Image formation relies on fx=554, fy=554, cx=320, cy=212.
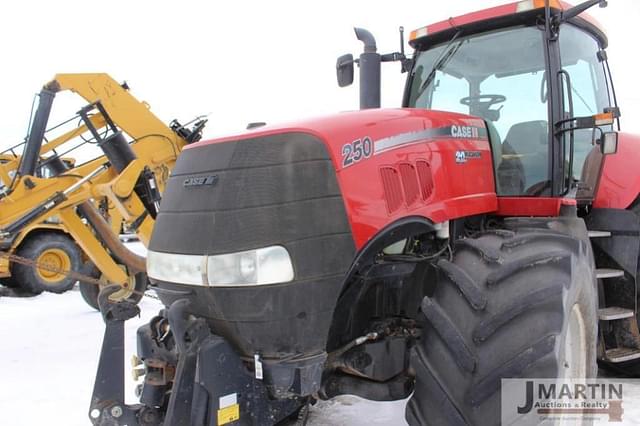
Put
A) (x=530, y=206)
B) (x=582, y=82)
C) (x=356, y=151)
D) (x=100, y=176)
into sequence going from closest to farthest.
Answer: (x=356, y=151), (x=530, y=206), (x=582, y=82), (x=100, y=176)

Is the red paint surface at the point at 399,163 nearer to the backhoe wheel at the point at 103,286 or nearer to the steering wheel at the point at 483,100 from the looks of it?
the steering wheel at the point at 483,100

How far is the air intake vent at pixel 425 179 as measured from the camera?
2541 millimetres

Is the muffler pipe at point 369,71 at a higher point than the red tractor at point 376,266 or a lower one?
higher

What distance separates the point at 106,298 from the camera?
2.64 meters

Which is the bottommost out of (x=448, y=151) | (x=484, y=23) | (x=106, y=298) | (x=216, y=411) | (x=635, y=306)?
(x=635, y=306)

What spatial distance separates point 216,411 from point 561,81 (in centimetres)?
249

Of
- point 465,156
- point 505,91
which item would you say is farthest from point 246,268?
point 505,91

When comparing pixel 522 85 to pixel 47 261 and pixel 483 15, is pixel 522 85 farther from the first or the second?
pixel 47 261

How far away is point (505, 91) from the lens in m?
3.27

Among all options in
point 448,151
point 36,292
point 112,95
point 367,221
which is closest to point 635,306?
point 448,151

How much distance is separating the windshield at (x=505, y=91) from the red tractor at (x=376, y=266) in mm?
12

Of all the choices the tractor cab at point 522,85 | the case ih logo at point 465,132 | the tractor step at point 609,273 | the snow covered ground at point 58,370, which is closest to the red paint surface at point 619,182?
the tractor cab at point 522,85

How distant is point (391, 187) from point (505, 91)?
4.38 ft

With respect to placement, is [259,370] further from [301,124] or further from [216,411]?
[301,124]
